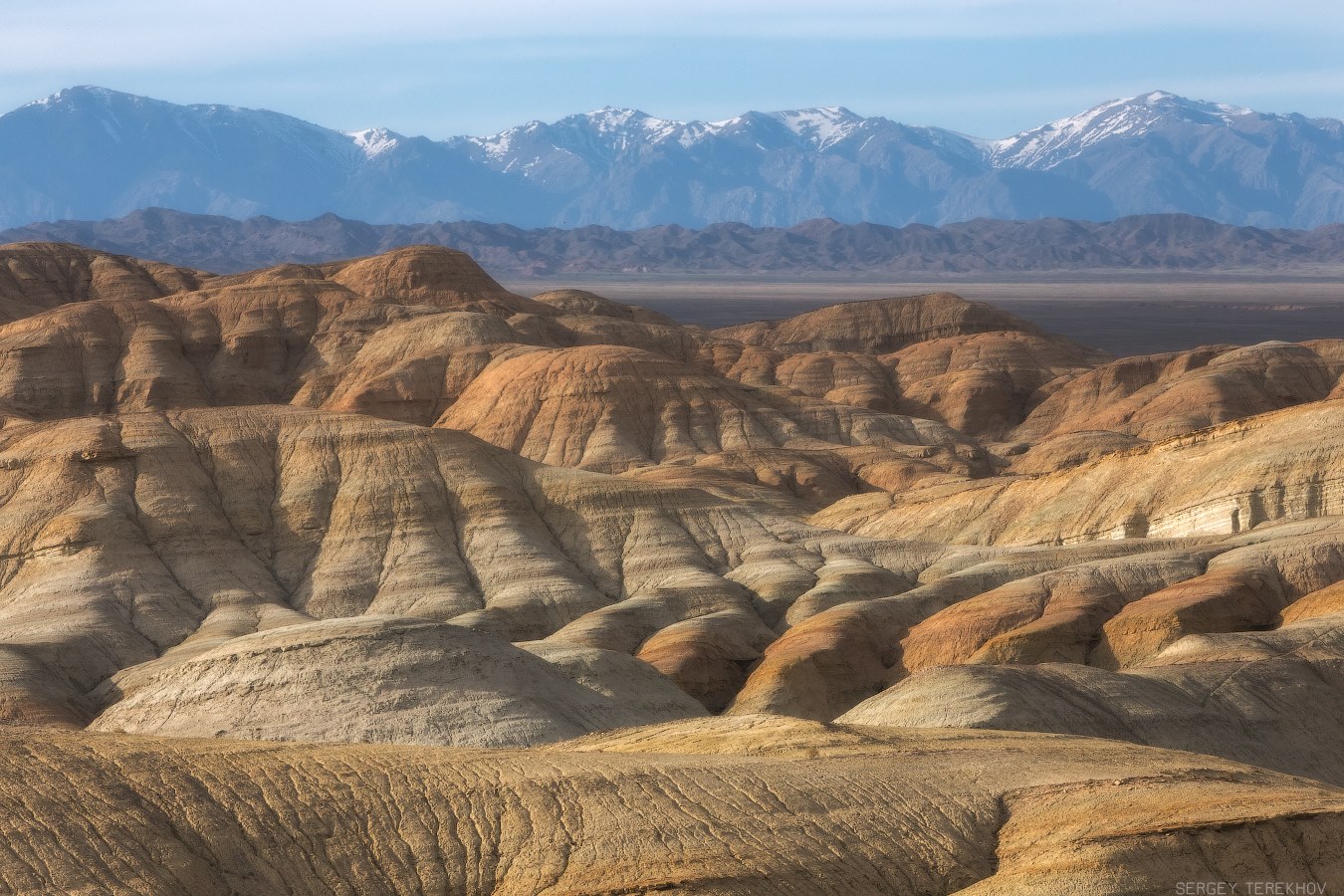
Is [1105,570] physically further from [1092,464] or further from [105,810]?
[105,810]

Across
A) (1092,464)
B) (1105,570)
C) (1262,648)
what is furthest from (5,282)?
(1262,648)

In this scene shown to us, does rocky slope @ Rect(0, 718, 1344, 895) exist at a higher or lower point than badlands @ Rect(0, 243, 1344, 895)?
higher

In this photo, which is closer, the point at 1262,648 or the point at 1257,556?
the point at 1262,648

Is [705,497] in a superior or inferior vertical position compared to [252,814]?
inferior

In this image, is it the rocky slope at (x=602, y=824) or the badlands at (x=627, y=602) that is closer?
the rocky slope at (x=602, y=824)

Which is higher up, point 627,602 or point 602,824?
point 602,824

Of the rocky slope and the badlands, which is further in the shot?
the badlands

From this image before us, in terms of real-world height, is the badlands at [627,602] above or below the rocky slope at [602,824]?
below

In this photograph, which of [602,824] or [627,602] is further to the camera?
[627,602]
